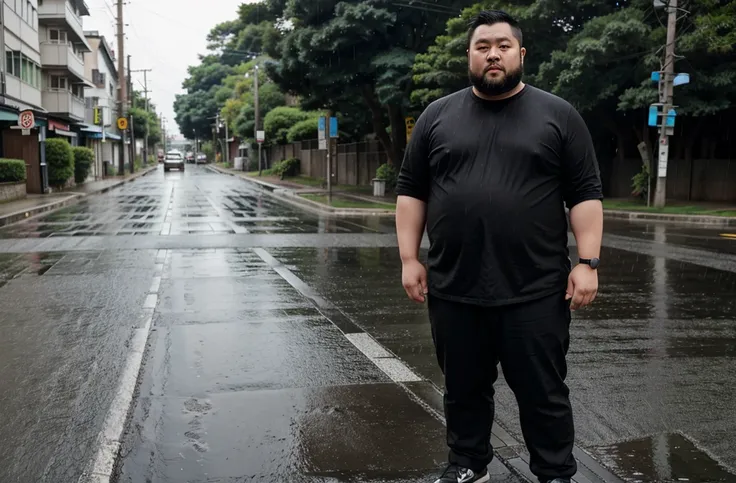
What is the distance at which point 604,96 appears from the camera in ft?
79.1

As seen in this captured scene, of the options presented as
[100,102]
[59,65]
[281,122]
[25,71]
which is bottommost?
[281,122]

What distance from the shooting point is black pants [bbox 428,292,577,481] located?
334cm

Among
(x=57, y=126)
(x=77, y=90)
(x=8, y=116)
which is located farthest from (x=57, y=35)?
(x=8, y=116)

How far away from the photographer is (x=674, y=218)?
2262cm

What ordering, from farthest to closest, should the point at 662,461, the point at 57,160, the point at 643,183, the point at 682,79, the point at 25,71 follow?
the point at 25,71 < the point at 57,160 < the point at 643,183 < the point at 682,79 < the point at 662,461

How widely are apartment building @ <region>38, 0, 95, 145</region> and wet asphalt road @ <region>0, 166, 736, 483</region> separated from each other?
3015 cm

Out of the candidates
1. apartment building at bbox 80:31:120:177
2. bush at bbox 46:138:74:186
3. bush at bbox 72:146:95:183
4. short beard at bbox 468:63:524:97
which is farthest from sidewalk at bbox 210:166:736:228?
apartment building at bbox 80:31:120:177

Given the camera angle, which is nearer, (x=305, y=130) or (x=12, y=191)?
(x=12, y=191)

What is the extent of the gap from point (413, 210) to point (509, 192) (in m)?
0.52

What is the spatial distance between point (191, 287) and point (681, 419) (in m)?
6.47

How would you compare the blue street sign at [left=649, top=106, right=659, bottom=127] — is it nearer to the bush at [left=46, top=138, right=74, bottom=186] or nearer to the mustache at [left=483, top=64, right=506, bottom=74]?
the mustache at [left=483, top=64, right=506, bottom=74]

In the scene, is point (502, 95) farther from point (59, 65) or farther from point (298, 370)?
point (59, 65)

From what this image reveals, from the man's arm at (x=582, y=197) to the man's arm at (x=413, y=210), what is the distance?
645mm

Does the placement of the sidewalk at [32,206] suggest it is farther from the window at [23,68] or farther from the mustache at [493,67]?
the mustache at [493,67]
